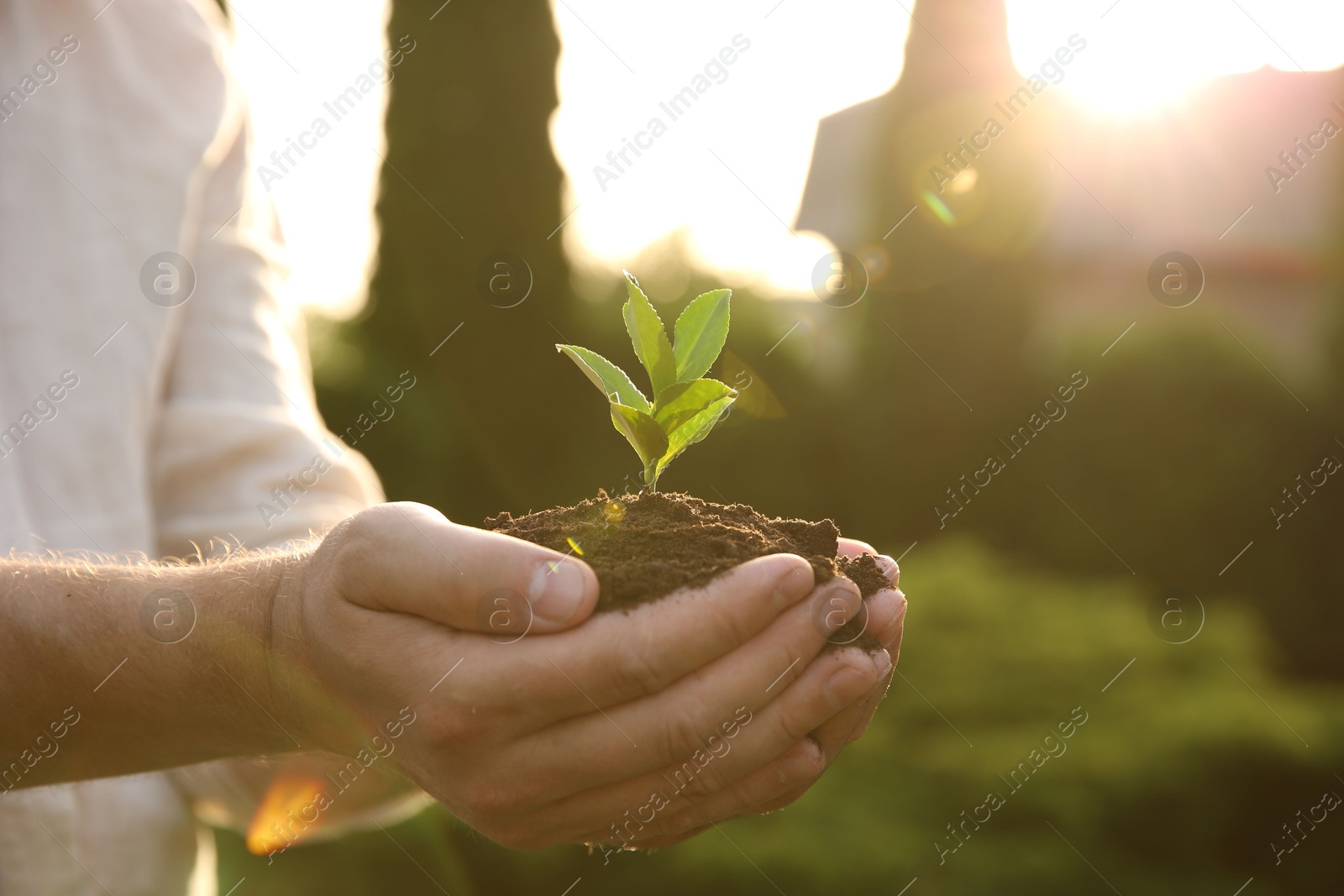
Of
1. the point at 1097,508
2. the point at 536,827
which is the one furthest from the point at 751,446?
the point at 536,827

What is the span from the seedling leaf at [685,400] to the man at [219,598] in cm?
48

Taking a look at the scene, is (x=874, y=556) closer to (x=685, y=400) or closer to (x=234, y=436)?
(x=685, y=400)

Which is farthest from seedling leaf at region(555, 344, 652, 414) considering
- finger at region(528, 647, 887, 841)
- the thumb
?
finger at region(528, 647, 887, 841)

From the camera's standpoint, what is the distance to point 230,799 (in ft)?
9.34

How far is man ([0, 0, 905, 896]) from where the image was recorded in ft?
5.14

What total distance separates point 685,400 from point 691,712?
2.37 feet

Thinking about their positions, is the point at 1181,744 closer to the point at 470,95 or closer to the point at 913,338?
the point at 913,338

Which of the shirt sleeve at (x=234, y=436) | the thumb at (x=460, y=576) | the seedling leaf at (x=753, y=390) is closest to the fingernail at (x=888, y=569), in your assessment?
the thumb at (x=460, y=576)

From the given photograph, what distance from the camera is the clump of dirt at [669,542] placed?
163 cm

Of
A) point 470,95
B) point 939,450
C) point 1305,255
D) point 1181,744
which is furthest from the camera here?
point 1305,255

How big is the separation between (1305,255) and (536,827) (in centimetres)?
1031

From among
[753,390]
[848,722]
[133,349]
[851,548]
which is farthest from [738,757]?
[753,390]

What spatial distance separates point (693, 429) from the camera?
203cm

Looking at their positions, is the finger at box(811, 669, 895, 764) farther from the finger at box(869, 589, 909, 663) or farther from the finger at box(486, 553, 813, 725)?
the finger at box(486, 553, 813, 725)
